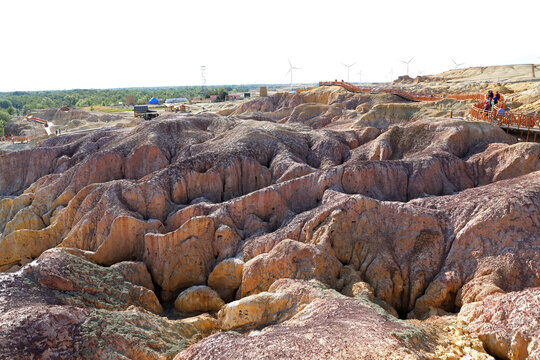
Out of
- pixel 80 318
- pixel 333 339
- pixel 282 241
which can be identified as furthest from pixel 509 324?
pixel 80 318

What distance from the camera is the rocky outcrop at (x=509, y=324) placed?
38.0ft

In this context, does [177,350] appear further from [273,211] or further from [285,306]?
[273,211]

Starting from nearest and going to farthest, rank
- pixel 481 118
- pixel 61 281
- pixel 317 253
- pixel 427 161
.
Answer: pixel 61 281
pixel 317 253
pixel 427 161
pixel 481 118

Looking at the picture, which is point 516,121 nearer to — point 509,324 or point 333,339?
point 509,324

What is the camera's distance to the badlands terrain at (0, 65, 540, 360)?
1220 cm

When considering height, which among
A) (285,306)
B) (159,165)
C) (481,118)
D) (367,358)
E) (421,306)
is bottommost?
(421,306)

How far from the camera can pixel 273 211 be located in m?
24.0

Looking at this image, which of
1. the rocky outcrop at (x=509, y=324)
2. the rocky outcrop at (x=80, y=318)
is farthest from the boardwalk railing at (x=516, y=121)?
the rocky outcrop at (x=80, y=318)

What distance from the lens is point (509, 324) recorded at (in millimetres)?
12266

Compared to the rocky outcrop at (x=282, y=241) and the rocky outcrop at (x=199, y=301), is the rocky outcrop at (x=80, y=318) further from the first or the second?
the rocky outcrop at (x=199, y=301)

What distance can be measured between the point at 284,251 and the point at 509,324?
9476 millimetres

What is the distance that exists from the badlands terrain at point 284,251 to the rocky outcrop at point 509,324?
4 centimetres

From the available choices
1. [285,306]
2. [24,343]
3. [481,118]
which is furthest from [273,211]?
[481,118]

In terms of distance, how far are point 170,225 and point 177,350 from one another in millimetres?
11720
